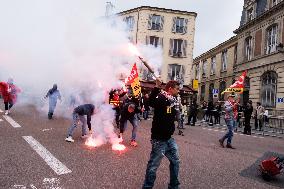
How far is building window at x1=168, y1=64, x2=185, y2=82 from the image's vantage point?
38469 millimetres

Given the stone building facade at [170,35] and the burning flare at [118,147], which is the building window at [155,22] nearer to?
the stone building facade at [170,35]

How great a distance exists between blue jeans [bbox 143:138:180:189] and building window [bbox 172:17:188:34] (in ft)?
113

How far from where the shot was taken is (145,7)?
37.3 meters

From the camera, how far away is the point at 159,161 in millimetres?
4973

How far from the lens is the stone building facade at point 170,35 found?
125 ft

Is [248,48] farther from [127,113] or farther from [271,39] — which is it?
[127,113]

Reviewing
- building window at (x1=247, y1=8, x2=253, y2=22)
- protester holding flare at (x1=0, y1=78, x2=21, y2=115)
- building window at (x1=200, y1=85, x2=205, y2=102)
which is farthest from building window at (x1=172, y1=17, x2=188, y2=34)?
protester holding flare at (x1=0, y1=78, x2=21, y2=115)

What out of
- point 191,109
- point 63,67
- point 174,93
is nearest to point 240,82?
point 191,109

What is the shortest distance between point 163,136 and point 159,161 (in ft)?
1.30

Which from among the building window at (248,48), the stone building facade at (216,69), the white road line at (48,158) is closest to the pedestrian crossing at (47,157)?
the white road line at (48,158)

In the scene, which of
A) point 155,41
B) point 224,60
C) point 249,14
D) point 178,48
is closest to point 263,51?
point 249,14

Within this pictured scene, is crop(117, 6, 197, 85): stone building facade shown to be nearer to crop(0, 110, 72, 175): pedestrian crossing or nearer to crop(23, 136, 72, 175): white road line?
crop(0, 110, 72, 175): pedestrian crossing

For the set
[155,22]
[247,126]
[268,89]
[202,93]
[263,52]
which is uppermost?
[155,22]

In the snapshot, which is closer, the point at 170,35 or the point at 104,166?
the point at 104,166
